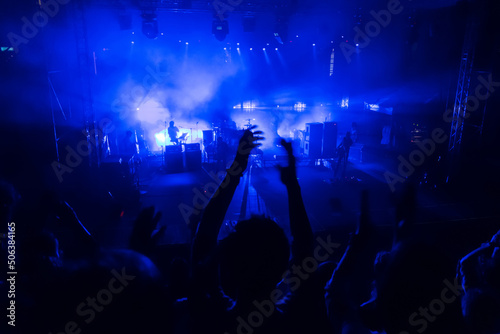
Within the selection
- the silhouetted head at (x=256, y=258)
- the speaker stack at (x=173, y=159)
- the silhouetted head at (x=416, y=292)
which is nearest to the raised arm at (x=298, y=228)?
the silhouetted head at (x=256, y=258)

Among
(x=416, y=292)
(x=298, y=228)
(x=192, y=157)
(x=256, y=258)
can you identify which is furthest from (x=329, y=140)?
(x=256, y=258)

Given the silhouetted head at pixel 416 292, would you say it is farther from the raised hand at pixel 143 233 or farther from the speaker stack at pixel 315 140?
the speaker stack at pixel 315 140

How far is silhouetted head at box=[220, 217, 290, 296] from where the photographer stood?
1.22 meters

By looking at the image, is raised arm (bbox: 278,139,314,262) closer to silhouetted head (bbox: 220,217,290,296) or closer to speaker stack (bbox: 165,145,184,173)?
silhouetted head (bbox: 220,217,290,296)

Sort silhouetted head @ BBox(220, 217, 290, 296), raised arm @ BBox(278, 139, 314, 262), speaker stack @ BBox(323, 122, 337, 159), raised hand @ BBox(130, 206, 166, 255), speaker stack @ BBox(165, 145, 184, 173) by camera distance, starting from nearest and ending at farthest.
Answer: silhouetted head @ BBox(220, 217, 290, 296) < raised arm @ BBox(278, 139, 314, 262) < raised hand @ BBox(130, 206, 166, 255) < speaker stack @ BBox(165, 145, 184, 173) < speaker stack @ BBox(323, 122, 337, 159)

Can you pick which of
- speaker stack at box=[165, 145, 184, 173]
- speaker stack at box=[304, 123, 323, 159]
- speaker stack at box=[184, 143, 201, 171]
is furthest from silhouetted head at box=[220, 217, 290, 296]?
speaker stack at box=[304, 123, 323, 159]

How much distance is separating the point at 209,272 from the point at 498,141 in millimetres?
11211

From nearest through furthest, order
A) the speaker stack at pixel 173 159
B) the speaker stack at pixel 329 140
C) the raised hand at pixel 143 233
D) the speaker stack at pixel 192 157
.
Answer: the raised hand at pixel 143 233 → the speaker stack at pixel 173 159 → the speaker stack at pixel 192 157 → the speaker stack at pixel 329 140

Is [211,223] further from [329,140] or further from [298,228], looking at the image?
[329,140]

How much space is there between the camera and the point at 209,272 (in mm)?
1466

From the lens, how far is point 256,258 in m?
1.22

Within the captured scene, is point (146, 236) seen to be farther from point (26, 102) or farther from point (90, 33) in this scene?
point (90, 33)

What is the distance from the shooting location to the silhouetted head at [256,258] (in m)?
1.22

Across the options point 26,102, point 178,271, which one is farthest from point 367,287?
point 26,102
